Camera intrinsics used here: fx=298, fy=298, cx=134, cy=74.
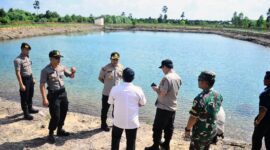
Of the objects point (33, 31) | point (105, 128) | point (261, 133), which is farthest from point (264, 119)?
point (33, 31)

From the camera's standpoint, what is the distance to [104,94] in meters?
7.63

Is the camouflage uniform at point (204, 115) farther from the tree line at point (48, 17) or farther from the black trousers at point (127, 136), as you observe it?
the tree line at point (48, 17)

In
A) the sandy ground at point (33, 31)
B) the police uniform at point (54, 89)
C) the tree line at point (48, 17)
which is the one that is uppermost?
the tree line at point (48, 17)

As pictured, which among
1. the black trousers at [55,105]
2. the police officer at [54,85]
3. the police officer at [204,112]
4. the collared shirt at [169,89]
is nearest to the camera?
the police officer at [204,112]

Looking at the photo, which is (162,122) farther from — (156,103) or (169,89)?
(169,89)

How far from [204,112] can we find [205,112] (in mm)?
15

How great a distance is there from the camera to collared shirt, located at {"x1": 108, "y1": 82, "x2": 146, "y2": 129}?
17.2 ft

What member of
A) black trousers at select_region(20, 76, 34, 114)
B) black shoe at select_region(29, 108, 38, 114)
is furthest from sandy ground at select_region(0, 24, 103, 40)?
black trousers at select_region(20, 76, 34, 114)

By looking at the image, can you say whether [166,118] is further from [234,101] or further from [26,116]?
[234,101]

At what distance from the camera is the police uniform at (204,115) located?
4.54 meters

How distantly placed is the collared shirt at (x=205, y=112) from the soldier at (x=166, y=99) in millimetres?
1489

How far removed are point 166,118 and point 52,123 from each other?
2.58 meters

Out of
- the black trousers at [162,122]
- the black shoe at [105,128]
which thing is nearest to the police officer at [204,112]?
the black trousers at [162,122]

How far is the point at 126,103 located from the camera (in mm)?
5277
